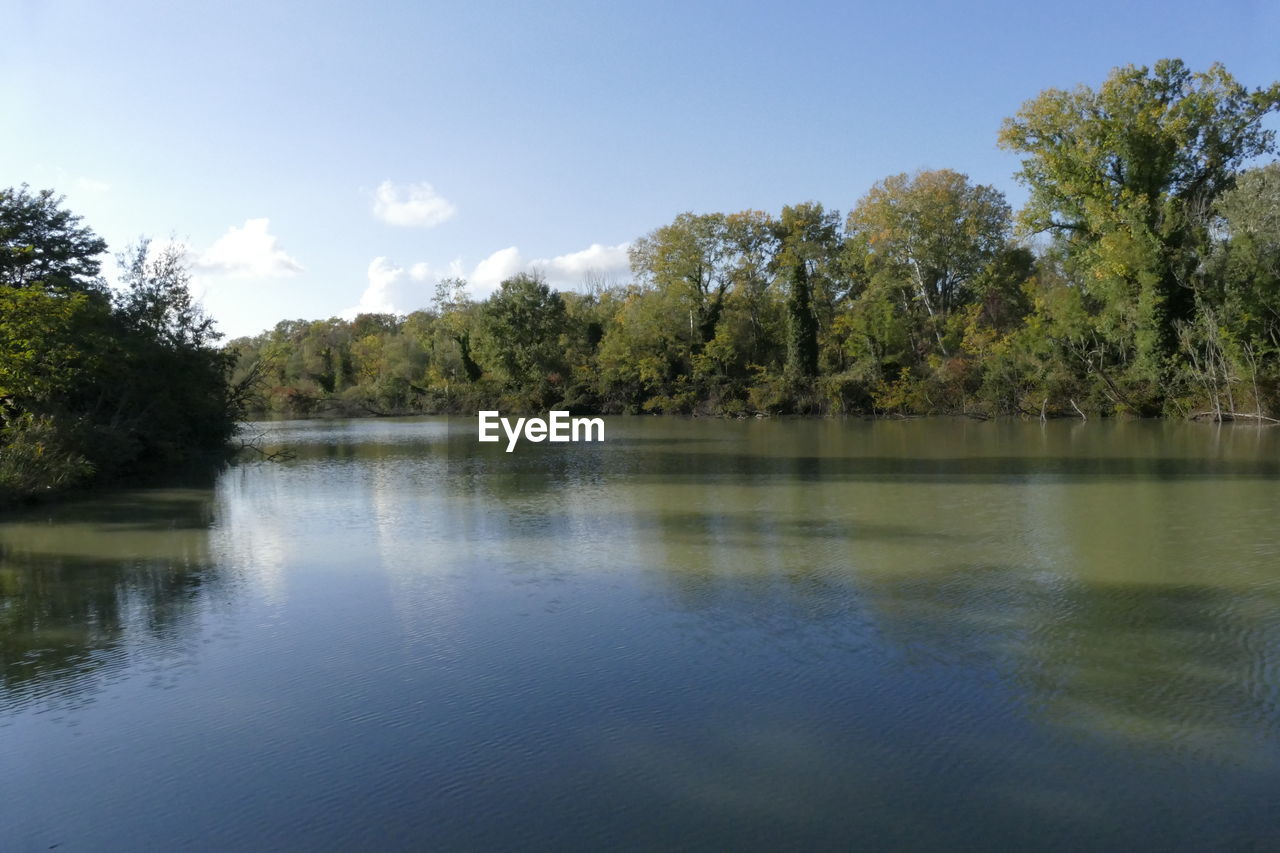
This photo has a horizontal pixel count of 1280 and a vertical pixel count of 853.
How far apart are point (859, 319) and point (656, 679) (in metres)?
36.1

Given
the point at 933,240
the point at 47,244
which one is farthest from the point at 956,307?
the point at 47,244

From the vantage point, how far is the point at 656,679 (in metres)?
5.61

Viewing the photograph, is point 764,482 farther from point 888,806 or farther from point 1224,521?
point 888,806

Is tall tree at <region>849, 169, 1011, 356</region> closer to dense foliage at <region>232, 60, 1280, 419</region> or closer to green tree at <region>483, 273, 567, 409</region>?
dense foliage at <region>232, 60, 1280, 419</region>

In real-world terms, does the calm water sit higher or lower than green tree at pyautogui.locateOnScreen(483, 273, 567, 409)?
lower

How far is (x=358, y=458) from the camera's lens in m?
23.3

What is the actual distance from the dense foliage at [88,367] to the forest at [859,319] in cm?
6

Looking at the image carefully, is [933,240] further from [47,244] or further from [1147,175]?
[47,244]

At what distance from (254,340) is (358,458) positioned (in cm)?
5778

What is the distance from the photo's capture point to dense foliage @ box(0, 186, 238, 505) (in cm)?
1522

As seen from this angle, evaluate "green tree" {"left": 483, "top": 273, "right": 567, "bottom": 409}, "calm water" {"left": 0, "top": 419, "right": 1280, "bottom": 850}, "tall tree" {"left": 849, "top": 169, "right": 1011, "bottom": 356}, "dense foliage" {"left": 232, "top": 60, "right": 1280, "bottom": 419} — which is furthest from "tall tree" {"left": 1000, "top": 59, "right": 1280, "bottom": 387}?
"green tree" {"left": 483, "top": 273, "right": 567, "bottom": 409}

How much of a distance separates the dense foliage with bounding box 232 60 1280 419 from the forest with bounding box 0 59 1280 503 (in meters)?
0.10

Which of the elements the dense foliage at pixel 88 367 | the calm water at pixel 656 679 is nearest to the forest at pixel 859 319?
the dense foliage at pixel 88 367

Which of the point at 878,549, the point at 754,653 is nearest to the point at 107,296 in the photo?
the point at 878,549
